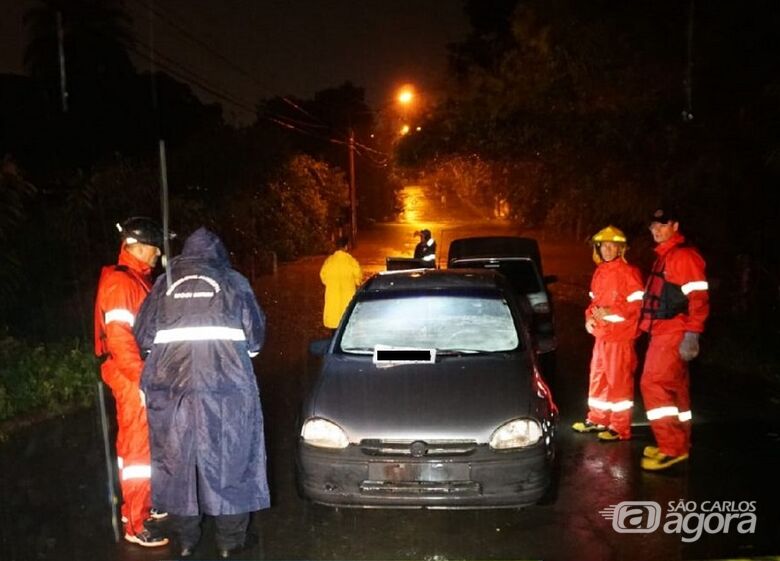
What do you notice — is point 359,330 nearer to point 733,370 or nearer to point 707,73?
point 733,370

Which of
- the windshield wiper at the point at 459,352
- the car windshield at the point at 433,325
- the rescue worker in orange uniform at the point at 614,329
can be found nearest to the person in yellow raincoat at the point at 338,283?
the car windshield at the point at 433,325

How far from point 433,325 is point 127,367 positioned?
2.35 metres

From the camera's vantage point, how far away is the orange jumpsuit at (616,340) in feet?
21.6

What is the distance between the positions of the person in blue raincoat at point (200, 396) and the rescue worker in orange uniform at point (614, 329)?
340 cm

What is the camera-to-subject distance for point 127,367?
4551 millimetres

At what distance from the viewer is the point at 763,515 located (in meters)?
5.11

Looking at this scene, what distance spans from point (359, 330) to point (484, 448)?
1704 mm

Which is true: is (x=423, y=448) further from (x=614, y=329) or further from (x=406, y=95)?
(x=406, y=95)

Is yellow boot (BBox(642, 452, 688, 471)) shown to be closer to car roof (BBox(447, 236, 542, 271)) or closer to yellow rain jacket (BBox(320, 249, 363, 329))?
yellow rain jacket (BBox(320, 249, 363, 329))

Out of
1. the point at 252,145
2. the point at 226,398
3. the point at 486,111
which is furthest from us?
the point at 252,145

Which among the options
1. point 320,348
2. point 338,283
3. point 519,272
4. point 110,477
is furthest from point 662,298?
point 338,283

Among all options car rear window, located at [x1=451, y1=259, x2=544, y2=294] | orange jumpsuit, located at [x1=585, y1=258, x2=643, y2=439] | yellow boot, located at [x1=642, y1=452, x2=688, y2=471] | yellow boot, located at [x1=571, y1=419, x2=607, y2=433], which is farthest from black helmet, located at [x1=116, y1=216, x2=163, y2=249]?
car rear window, located at [x1=451, y1=259, x2=544, y2=294]

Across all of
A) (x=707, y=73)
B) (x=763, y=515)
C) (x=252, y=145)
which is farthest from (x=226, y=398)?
(x=252, y=145)

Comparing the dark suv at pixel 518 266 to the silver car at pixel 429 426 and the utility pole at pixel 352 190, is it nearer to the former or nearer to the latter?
the silver car at pixel 429 426
